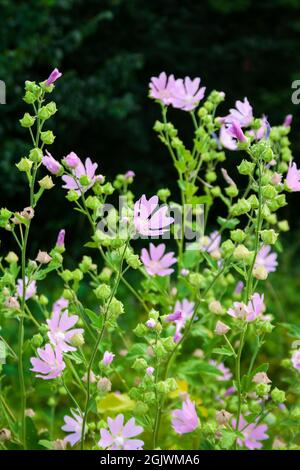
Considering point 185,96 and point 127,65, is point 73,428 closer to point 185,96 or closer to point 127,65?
point 185,96

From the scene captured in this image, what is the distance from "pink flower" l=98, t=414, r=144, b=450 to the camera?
0.99 metres

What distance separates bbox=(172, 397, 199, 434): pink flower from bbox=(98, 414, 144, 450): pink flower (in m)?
0.08

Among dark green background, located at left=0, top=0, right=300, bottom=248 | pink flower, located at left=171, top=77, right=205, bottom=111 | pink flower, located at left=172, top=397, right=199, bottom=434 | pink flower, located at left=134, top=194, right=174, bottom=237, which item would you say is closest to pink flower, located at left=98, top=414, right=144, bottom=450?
pink flower, located at left=172, top=397, right=199, bottom=434

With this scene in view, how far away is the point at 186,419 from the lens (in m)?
1.05

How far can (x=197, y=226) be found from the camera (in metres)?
1.24

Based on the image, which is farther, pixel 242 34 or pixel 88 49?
pixel 242 34

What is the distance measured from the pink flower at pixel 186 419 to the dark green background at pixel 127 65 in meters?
2.12

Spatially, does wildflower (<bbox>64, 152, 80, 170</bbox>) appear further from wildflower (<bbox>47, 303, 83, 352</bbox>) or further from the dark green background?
the dark green background

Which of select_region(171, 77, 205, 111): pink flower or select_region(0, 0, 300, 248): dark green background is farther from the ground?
select_region(0, 0, 300, 248): dark green background

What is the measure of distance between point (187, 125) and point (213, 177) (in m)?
2.65

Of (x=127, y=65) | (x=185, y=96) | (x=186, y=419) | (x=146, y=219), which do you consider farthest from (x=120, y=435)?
(x=127, y=65)
